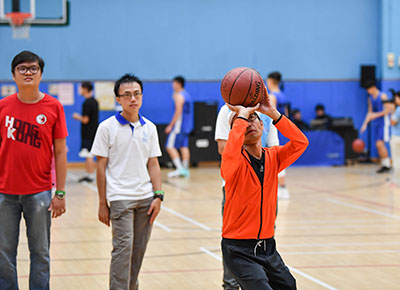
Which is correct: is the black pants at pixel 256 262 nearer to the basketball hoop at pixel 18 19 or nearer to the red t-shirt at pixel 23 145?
the red t-shirt at pixel 23 145

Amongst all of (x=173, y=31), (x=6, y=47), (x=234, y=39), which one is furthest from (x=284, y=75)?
(x=6, y=47)

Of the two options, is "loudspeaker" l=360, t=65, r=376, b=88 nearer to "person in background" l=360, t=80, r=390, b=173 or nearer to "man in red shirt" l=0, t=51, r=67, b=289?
"person in background" l=360, t=80, r=390, b=173

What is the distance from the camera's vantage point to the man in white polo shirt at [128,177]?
4.74 meters

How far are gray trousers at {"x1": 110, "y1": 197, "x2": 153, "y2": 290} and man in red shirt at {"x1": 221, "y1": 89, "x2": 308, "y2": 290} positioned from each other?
1140mm

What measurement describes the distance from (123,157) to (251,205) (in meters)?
1.42

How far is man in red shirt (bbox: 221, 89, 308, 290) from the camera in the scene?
3.59 m

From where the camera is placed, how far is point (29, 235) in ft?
14.6

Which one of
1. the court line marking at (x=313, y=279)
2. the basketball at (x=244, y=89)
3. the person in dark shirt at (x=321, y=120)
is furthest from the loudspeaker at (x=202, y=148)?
the basketball at (x=244, y=89)

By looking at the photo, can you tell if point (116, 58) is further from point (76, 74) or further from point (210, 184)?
point (210, 184)

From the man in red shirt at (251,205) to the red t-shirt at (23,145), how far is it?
4.73ft

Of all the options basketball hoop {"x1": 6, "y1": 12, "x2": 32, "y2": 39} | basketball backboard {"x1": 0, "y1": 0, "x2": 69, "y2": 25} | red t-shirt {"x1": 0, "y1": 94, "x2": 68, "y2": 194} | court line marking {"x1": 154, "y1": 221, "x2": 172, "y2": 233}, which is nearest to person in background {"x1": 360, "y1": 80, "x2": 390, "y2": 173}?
basketball backboard {"x1": 0, "y1": 0, "x2": 69, "y2": 25}

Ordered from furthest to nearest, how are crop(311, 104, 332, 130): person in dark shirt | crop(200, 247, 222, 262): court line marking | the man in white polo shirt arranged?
crop(311, 104, 332, 130): person in dark shirt < crop(200, 247, 222, 262): court line marking < the man in white polo shirt

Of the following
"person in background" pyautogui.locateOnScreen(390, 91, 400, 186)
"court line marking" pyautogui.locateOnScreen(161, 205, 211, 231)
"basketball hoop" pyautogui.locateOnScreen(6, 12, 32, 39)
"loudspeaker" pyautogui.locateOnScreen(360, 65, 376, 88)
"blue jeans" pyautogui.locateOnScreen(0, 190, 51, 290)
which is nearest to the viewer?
"blue jeans" pyautogui.locateOnScreen(0, 190, 51, 290)

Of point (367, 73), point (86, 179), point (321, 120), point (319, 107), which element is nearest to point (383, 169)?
point (321, 120)
